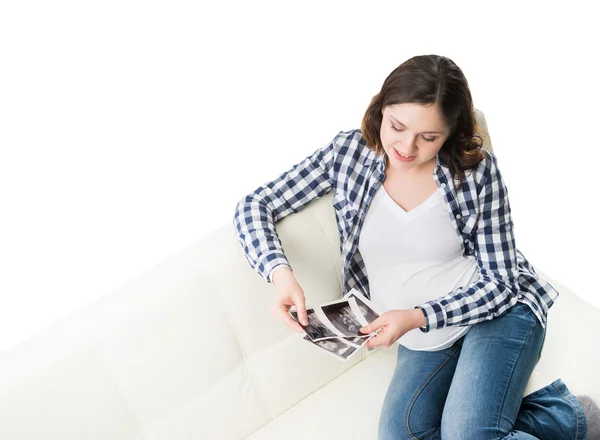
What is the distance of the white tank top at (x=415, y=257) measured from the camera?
2.10 meters

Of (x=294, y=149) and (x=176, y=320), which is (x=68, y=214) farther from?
(x=294, y=149)

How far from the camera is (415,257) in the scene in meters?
2.17

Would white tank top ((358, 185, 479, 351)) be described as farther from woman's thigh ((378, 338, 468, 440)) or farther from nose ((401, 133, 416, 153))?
nose ((401, 133, 416, 153))

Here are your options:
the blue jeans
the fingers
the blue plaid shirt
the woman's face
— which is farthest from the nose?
the blue jeans

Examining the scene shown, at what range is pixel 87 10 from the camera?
8.16ft

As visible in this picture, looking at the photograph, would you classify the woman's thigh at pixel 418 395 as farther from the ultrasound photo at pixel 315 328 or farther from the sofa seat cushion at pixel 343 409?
the ultrasound photo at pixel 315 328

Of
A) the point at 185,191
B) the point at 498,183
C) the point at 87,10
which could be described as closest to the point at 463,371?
the point at 498,183

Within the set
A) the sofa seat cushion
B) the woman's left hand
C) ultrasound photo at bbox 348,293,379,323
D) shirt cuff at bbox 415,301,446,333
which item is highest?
ultrasound photo at bbox 348,293,379,323

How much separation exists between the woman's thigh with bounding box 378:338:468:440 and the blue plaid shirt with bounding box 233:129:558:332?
174 mm

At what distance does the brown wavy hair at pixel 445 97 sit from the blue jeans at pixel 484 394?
512 mm

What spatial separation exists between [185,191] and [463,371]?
56.2 inches

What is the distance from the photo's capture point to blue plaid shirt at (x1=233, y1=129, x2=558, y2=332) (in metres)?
2.05

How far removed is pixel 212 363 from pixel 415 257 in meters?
0.72

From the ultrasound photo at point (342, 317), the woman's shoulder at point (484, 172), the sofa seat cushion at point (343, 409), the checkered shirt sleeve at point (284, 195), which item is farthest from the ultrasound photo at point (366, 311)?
the woman's shoulder at point (484, 172)
